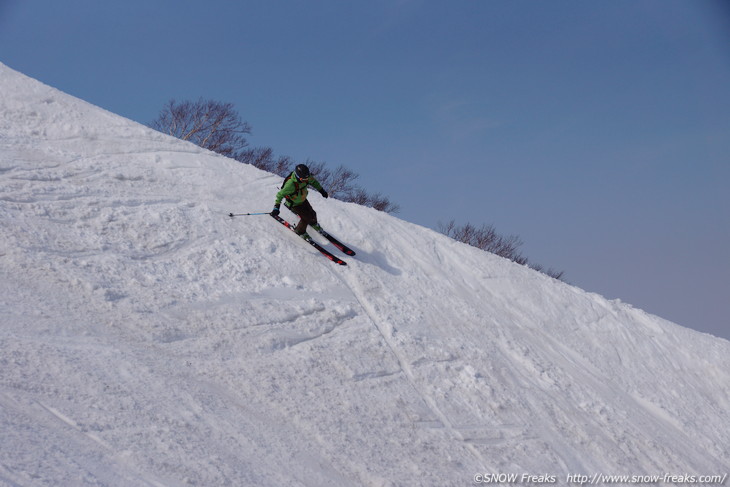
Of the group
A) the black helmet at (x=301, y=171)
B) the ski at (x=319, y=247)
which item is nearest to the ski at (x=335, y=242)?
the ski at (x=319, y=247)

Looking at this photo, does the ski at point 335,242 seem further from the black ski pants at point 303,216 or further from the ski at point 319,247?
the ski at point 319,247

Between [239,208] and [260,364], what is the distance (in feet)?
16.9

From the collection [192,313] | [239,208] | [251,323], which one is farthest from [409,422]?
[239,208]

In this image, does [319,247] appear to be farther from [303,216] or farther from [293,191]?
[293,191]

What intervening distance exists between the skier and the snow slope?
0.44 metres

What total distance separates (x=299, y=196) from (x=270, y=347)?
4.23 m

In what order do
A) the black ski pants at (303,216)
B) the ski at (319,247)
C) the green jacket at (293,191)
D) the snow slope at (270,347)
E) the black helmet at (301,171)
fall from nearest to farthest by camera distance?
1. the snow slope at (270,347)
2. the ski at (319,247)
3. the black helmet at (301,171)
4. the green jacket at (293,191)
5. the black ski pants at (303,216)

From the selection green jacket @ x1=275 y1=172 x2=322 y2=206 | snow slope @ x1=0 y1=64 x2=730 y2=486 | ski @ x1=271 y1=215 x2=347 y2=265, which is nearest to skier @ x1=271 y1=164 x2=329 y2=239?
green jacket @ x1=275 y1=172 x2=322 y2=206

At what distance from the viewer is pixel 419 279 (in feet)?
37.2

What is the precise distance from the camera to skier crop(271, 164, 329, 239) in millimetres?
11047

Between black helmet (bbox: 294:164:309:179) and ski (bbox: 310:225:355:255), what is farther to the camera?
ski (bbox: 310:225:355:255)

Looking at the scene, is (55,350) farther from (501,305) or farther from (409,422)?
(501,305)

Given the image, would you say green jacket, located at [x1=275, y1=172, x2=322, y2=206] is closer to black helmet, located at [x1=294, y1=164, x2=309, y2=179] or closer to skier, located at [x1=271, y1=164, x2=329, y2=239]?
skier, located at [x1=271, y1=164, x2=329, y2=239]

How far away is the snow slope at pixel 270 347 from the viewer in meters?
5.62
